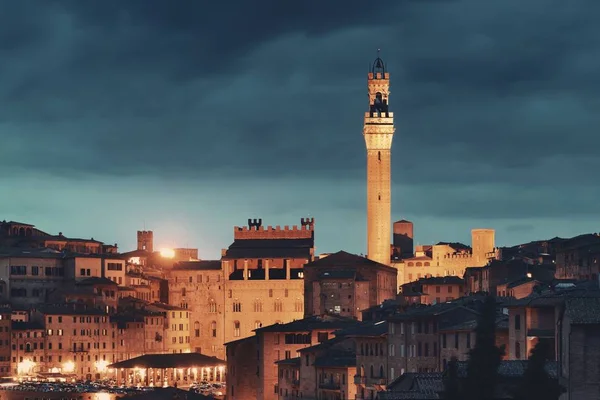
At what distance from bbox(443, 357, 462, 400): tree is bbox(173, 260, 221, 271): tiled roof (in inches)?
4282

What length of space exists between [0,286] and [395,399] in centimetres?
9860

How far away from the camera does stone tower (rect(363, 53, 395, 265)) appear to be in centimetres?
18038

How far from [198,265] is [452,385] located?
111958mm

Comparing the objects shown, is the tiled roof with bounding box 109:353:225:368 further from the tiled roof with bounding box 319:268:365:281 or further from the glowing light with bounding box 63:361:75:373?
the tiled roof with bounding box 319:268:365:281

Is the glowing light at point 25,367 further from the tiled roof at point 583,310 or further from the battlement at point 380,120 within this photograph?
the tiled roof at point 583,310

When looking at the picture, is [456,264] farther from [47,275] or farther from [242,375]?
[242,375]

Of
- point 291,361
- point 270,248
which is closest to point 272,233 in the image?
point 270,248

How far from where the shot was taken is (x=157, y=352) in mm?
168375

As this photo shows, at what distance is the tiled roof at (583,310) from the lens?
227ft

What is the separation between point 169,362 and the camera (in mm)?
143250

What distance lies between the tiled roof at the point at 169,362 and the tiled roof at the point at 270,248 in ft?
111

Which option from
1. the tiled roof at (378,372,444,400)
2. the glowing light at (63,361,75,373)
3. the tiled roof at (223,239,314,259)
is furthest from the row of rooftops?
the tiled roof at (223,239,314,259)

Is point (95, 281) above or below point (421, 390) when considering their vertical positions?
above

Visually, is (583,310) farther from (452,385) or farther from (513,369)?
(452,385)
